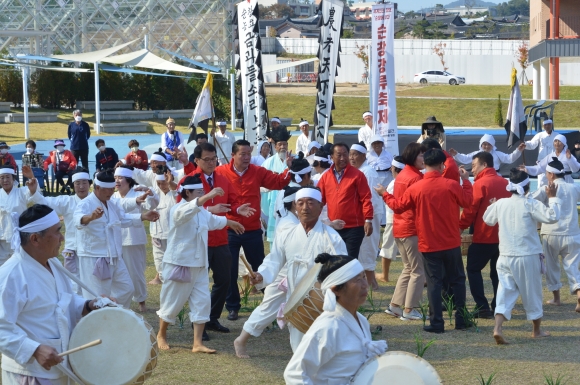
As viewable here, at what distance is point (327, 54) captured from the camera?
14859 millimetres

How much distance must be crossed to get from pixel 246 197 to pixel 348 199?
1111 mm

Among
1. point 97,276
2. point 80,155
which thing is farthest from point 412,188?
point 80,155

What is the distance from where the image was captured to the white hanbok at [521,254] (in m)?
7.77

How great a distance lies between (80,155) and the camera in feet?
69.4

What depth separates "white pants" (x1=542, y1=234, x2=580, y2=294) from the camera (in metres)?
9.18

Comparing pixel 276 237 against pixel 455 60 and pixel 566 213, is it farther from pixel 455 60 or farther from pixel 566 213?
pixel 455 60

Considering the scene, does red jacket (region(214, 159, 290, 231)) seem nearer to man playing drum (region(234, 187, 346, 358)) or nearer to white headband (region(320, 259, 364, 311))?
man playing drum (region(234, 187, 346, 358))

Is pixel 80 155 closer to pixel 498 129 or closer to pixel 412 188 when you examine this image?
pixel 412 188

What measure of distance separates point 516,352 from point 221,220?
2.92 m

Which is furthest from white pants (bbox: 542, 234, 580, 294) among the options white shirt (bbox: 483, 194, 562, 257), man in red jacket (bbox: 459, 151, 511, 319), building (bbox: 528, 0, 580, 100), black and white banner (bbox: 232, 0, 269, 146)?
building (bbox: 528, 0, 580, 100)

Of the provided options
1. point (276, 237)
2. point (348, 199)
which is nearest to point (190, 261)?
point (276, 237)

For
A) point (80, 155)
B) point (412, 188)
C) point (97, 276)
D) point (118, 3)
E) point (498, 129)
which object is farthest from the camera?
point (118, 3)

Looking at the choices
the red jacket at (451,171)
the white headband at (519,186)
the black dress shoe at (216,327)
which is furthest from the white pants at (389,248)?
the black dress shoe at (216,327)

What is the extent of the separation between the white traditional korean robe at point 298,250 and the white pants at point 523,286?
2.21 metres
